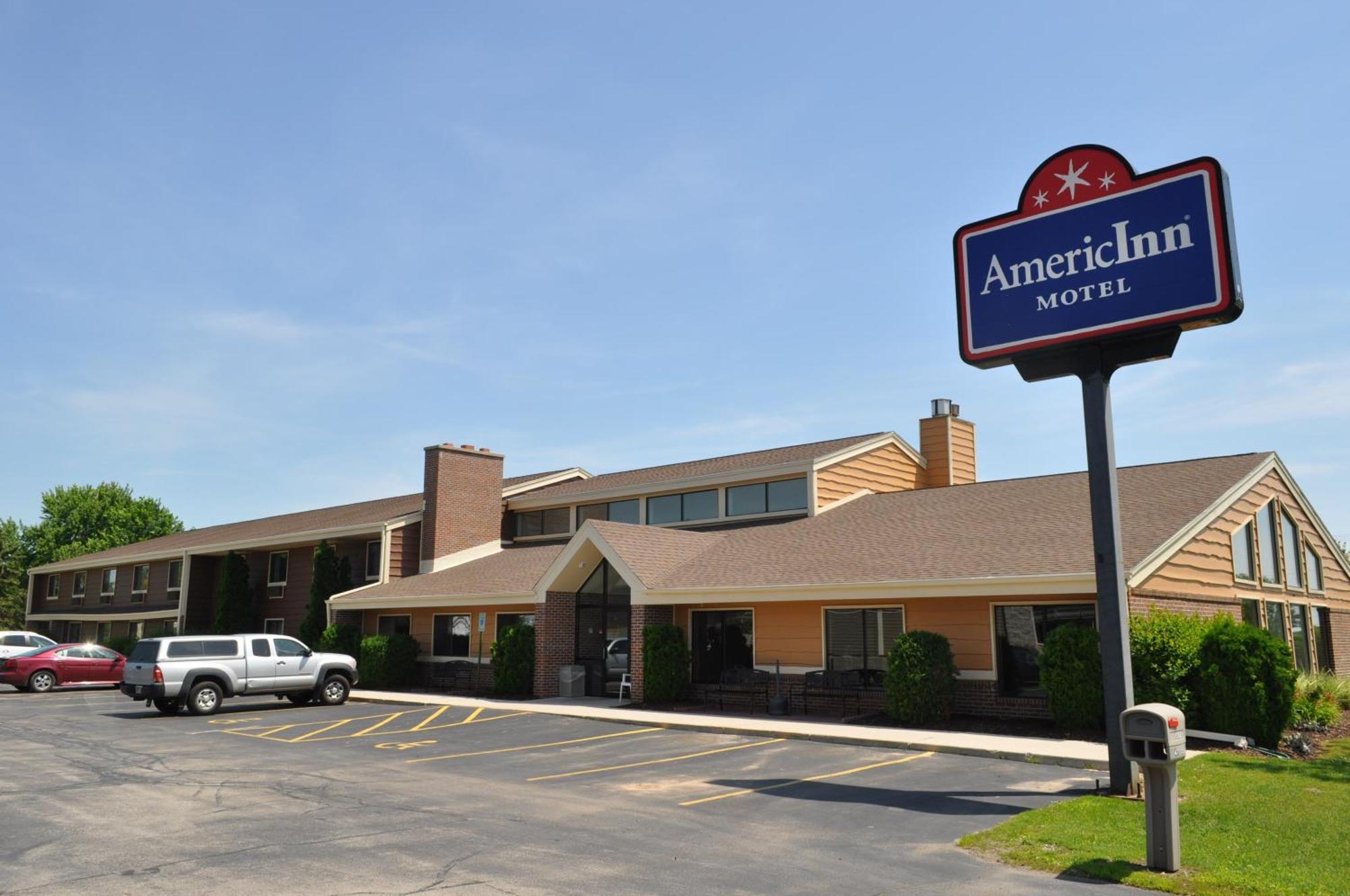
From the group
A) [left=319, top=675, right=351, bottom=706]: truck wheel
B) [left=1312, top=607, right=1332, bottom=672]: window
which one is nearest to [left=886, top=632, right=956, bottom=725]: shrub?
[left=1312, top=607, right=1332, bottom=672]: window

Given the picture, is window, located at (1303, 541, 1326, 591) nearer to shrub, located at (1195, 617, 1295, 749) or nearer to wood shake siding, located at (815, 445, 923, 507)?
wood shake siding, located at (815, 445, 923, 507)

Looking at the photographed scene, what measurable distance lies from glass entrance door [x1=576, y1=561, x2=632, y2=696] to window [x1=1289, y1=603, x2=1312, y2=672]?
52.1 ft

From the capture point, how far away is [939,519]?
78.3ft

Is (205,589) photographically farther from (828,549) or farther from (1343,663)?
(1343,663)

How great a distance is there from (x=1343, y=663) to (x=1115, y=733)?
19151mm

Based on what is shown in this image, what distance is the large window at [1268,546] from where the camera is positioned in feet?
75.3

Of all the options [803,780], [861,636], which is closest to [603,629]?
[861,636]

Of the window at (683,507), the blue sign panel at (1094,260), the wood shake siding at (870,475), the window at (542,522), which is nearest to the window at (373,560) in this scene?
the window at (542,522)

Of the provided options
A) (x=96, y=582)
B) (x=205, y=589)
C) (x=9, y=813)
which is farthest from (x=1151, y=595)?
(x=96, y=582)

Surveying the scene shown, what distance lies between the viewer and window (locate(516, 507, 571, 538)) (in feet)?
116

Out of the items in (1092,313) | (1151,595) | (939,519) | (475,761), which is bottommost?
(475,761)

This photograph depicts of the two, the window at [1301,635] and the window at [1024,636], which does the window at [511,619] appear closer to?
the window at [1024,636]

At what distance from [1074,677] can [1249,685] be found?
2565 mm

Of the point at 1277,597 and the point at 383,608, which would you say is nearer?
the point at 1277,597
